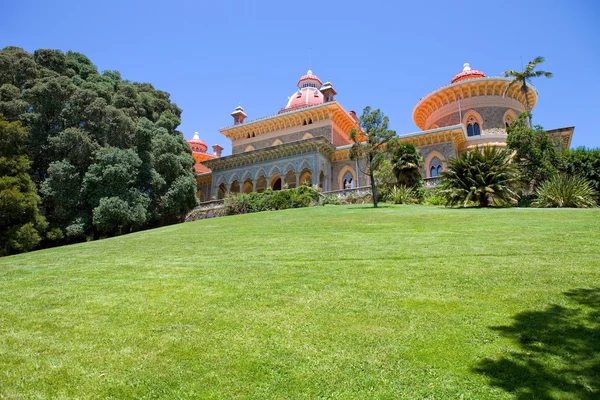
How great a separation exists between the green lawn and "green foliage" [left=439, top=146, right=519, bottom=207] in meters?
9.34

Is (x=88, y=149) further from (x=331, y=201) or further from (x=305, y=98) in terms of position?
(x=305, y=98)

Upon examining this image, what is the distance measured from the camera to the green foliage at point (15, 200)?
61.0ft

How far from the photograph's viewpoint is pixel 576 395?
328 centimetres

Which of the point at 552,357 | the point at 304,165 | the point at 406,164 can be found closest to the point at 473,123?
the point at 406,164

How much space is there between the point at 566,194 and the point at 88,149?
26.2 m

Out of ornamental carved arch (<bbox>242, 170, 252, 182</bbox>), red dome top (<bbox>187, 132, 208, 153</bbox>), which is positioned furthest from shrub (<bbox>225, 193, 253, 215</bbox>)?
red dome top (<bbox>187, 132, 208, 153</bbox>)

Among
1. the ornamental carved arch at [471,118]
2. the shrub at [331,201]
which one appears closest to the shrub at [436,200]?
the shrub at [331,201]

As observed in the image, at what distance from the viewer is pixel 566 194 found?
17.3 m

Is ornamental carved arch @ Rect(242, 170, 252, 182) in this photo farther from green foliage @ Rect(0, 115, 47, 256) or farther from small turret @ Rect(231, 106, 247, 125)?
green foliage @ Rect(0, 115, 47, 256)

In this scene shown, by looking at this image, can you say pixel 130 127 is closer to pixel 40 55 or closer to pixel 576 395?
pixel 40 55

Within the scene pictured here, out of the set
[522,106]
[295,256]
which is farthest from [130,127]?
[522,106]

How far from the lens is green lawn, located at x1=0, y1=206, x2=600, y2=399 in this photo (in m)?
3.65

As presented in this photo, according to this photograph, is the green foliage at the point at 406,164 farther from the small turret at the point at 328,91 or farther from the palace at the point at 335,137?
the small turret at the point at 328,91

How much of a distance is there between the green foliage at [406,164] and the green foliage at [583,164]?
7.82 metres
